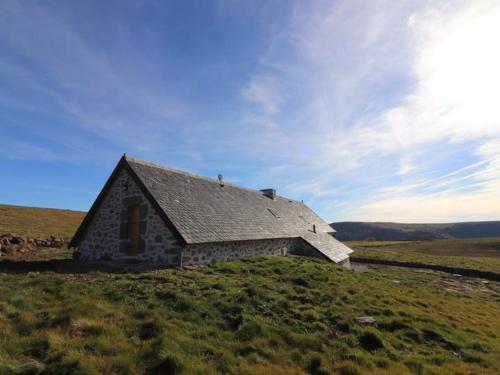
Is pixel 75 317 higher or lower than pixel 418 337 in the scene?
higher

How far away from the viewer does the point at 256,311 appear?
852cm

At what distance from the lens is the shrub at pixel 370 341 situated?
7.37 m

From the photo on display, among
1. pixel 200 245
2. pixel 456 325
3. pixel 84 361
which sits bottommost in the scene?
pixel 456 325

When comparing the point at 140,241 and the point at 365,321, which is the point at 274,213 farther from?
the point at 365,321

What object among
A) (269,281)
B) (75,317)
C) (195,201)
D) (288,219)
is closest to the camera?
(75,317)

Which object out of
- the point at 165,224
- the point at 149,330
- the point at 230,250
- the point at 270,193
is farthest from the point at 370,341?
the point at 270,193

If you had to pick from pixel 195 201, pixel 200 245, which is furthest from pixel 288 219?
pixel 200 245

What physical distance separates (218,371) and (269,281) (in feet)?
23.1

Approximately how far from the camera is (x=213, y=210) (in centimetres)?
1780

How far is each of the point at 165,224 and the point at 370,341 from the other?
9.54m

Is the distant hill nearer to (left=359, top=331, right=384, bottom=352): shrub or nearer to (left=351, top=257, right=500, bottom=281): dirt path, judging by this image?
(left=351, top=257, right=500, bottom=281): dirt path

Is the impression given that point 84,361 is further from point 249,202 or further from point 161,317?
point 249,202

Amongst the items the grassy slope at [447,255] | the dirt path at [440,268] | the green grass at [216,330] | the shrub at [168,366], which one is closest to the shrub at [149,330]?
the green grass at [216,330]

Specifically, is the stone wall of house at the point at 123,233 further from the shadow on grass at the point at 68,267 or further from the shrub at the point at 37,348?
the shrub at the point at 37,348
